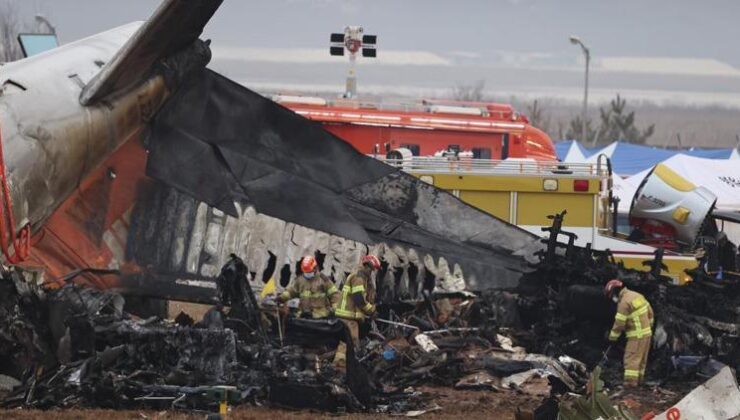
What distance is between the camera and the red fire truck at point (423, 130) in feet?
98.6

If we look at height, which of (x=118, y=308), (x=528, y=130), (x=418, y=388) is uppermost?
(x=528, y=130)

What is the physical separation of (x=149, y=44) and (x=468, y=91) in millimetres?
86121

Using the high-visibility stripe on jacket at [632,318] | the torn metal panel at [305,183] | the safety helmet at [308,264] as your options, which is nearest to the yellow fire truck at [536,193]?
the torn metal panel at [305,183]

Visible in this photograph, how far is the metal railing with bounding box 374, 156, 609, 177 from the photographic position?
22.3 meters

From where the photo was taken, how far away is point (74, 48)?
15922mm

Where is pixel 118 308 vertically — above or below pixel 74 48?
below

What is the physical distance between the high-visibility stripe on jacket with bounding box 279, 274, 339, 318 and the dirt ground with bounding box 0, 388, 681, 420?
263cm

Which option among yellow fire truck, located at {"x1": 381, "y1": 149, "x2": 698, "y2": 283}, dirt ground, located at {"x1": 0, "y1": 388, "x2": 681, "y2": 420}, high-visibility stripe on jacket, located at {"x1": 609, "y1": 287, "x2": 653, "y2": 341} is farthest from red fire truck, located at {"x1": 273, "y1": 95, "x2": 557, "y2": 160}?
dirt ground, located at {"x1": 0, "y1": 388, "x2": 681, "y2": 420}

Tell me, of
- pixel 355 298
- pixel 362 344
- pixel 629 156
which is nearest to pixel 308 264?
pixel 355 298

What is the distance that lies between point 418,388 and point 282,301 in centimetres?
279

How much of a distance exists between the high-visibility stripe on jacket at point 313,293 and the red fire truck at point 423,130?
1348cm

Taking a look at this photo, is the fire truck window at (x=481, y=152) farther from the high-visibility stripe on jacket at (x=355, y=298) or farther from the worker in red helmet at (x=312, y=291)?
the high-visibility stripe on jacket at (x=355, y=298)

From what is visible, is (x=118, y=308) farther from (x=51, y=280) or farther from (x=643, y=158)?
(x=643, y=158)

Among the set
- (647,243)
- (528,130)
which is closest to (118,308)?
(647,243)
